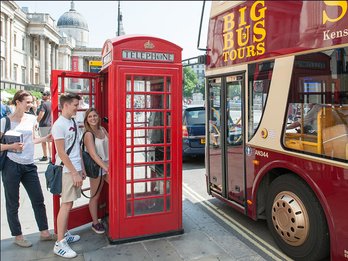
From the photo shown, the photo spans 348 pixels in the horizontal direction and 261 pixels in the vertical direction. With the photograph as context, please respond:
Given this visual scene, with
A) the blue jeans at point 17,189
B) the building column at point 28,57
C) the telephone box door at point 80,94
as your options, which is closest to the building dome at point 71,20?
the building column at point 28,57

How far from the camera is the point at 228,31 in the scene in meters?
4.84

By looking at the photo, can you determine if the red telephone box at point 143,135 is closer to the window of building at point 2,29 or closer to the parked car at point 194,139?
the parked car at point 194,139

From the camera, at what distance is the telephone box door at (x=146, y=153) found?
12.9ft

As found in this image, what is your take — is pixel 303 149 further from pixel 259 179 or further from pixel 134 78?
pixel 134 78

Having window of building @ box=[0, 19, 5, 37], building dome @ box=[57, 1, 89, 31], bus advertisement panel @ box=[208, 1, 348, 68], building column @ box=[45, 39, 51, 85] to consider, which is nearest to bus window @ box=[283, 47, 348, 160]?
bus advertisement panel @ box=[208, 1, 348, 68]

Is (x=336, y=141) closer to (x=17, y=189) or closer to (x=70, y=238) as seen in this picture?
(x=70, y=238)

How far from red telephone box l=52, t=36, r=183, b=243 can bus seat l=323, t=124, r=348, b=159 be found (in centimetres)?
165

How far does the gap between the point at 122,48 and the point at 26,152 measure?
159cm

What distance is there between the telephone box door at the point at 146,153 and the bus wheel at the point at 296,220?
1.16m

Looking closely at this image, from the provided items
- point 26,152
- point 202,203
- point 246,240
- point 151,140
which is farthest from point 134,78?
point 202,203

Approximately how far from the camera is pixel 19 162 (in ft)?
12.9

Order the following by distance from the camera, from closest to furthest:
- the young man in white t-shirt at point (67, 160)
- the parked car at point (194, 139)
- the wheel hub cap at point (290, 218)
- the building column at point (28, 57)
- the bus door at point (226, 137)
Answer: the wheel hub cap at point (290, 218) < the young man in white t-shirt at point (67, 160) < the bus door at point (226, 137) < the parked car at point (194, 139) < the building column at point (28, 57)

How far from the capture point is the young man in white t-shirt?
12.0ft

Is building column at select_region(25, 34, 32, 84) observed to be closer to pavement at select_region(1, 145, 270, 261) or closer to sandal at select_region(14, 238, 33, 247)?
pavement at select_region(1, 145, 270, 261)
